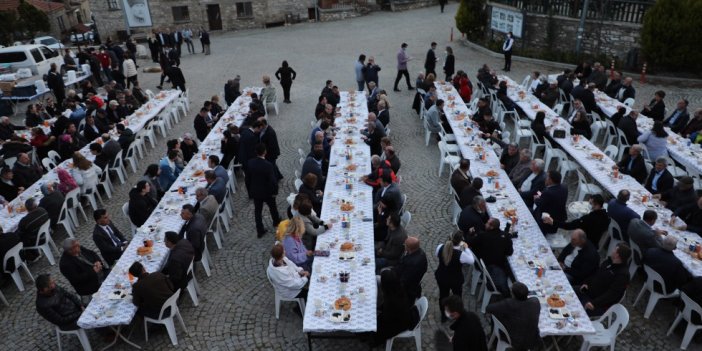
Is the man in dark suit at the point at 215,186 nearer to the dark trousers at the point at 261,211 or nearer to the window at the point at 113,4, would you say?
the dark trousers at the point at 261,211

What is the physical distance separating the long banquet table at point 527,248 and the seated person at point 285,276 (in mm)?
3286

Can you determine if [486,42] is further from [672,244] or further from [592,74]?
[672,244]

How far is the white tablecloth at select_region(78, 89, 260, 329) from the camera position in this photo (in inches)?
261

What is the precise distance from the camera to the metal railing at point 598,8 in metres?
19.7

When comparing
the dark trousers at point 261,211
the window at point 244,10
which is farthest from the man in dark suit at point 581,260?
the window at point 244,10

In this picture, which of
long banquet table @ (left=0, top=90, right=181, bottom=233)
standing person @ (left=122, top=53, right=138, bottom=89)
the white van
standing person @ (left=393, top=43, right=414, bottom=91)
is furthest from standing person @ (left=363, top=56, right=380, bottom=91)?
the white van

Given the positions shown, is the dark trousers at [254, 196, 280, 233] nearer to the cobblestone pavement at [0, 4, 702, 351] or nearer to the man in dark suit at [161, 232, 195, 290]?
the cobblestone pavement at [0, 4, 702, 351]

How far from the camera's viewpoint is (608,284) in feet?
21.7

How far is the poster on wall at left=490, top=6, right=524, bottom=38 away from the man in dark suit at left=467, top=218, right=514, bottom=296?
18415 mm

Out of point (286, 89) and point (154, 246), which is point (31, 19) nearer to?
point (286, 89)

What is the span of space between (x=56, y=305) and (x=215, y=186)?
3549 millimetres

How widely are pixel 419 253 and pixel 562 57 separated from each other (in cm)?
1833

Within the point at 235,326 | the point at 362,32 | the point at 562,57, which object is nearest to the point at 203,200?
the point at 235,326

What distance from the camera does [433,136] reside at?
14.5 metres
